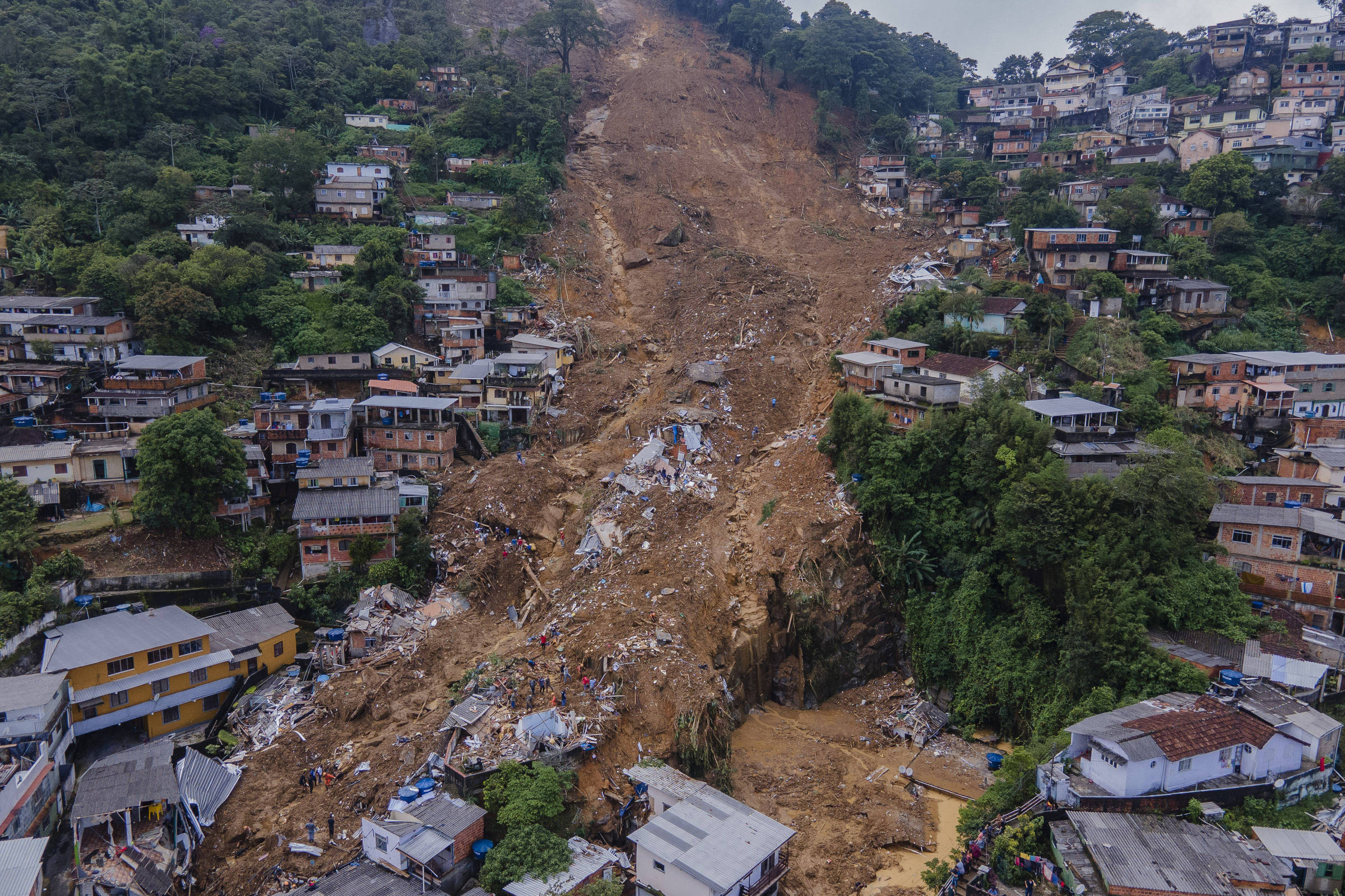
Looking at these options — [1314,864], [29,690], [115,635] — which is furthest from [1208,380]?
[29,690]

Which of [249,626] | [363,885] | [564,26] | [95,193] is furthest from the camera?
[564,26]

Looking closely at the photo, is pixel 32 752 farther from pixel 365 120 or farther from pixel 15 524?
pixel 365 120

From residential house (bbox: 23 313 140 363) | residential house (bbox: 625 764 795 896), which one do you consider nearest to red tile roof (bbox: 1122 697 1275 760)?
residential house (bbox: 625 764 795 896)

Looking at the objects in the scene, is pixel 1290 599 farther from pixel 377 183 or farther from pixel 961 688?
pixel 377 183

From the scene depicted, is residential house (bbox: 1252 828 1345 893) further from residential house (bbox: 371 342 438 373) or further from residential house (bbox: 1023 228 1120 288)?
residential house (bbox: 371 342 438 373)

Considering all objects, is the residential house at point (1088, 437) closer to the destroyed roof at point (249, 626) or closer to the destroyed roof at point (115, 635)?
the destroyed roof at point (249, 626)

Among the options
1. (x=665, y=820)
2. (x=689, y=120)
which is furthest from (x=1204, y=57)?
(x=665, y=820)

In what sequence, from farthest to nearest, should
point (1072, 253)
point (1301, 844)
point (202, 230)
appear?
point (202, 230), point (1072, 253), point (1301, 844)
